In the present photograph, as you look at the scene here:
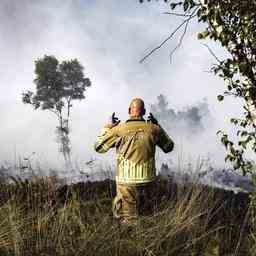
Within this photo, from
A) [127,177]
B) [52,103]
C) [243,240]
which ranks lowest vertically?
[243,240]

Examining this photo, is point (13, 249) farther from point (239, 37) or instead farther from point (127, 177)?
point (239, 37)

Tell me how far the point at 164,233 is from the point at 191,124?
118106 mm

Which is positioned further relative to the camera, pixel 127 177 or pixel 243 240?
pixel 127 177

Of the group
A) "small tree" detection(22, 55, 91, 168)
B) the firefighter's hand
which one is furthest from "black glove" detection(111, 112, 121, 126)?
"small tree" detection(22, 55, 91, 168)

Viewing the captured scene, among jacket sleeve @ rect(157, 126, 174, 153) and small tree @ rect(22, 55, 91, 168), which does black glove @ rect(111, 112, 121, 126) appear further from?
small tree @ rect(22, 55, 91, 168)

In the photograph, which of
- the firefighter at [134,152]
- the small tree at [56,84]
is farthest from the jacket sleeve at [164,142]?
the small tree at [56,84]

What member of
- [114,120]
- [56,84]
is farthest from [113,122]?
[56,84]

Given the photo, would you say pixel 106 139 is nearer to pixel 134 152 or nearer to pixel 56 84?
pixel 134 152

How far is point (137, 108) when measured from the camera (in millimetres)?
7258

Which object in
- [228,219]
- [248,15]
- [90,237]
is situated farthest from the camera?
[228,219]

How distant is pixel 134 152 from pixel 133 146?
0.08 metres

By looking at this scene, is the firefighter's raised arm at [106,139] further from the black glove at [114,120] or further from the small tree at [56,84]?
the small tree at [56,84]

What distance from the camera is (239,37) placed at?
Answer: 6.27 metres

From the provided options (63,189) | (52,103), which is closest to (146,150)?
(63,189)
